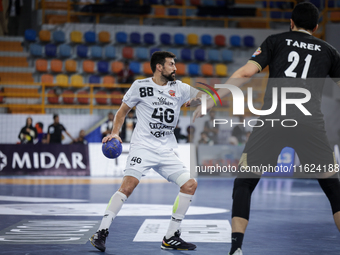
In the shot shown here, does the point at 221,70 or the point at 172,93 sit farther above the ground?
the point at 172,93

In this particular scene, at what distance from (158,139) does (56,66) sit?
17.3 meters

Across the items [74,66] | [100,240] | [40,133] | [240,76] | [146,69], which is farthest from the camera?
[146,69]

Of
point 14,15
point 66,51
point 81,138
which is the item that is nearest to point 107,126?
point 81,138

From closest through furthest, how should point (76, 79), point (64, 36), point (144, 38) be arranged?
point (76, 79) < point (64, 36) < point (144, 38)

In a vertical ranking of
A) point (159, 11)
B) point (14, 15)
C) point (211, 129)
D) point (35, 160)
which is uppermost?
point (159, 11)

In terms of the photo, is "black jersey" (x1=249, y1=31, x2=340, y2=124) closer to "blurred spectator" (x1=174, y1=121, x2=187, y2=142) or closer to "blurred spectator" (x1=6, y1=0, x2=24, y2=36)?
"blurred spectator" (x1=174, y1=121, x2=187, y2=142)

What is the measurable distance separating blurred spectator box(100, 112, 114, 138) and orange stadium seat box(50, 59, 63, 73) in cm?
470

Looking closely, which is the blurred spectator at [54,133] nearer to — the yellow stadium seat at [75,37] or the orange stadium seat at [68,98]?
the orange stadium seat at [68,98]

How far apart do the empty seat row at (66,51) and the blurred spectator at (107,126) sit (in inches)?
205

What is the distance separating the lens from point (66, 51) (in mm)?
22500

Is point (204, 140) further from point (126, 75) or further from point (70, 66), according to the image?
point (70, 66)

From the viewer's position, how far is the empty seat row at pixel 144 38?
23.0 meters

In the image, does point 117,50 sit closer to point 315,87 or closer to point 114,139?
point 114,139

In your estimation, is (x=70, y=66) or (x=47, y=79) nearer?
(x=47, y=79)
